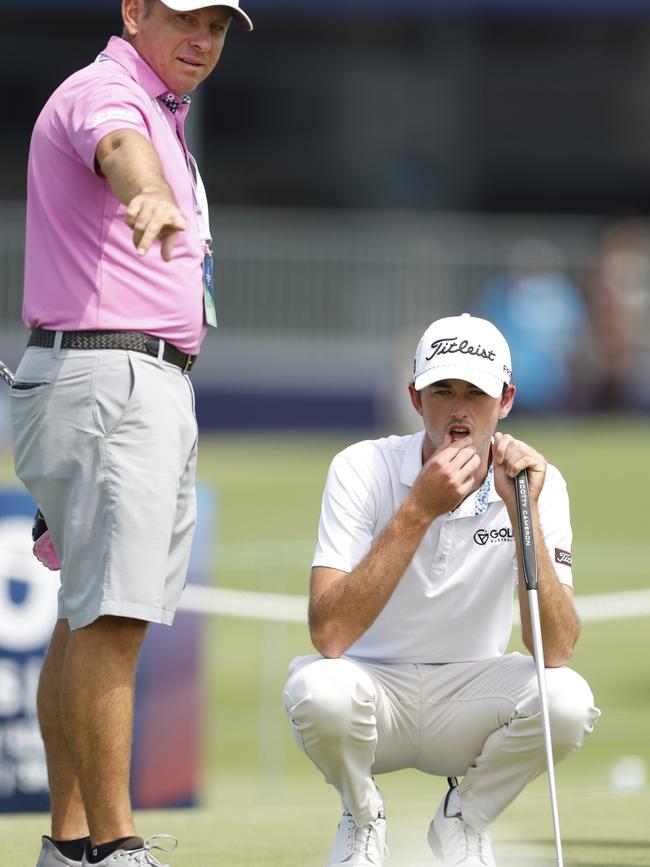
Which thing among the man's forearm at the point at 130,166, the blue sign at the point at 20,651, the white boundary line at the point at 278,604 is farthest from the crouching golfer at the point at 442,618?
the white boundary line at the point at 278,604

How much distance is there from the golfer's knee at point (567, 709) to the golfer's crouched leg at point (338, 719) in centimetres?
45

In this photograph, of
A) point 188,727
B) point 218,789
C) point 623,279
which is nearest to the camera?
point 188,727

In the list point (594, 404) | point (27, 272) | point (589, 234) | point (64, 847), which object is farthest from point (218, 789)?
point (589, 234)

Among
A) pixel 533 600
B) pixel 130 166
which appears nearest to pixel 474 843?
pixel 533 600

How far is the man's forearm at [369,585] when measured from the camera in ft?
14.8

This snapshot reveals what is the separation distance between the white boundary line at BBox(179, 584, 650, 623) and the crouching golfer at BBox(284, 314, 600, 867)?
10.4ft

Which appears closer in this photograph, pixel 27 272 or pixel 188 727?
pixel 27 272

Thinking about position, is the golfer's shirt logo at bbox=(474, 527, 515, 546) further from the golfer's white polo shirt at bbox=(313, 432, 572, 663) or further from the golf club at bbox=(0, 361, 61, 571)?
the golf club at bbox=(0, 361, 61, 571)

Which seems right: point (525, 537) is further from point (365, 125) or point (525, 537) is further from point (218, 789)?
point (365, 125)

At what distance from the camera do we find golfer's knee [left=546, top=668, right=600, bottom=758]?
4.54 metres

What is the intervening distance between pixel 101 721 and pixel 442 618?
1.07 metres

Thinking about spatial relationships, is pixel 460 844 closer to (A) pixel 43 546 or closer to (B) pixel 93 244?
(A) pixel 43 546

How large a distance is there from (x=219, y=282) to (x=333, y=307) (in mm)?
1243

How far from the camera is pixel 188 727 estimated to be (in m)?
7.70
